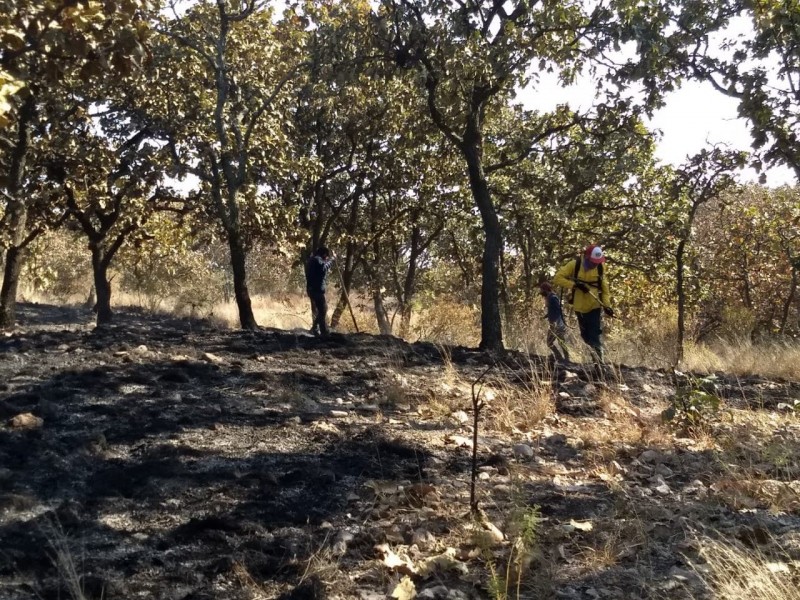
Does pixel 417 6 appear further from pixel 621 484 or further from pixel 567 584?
pixel 567 584

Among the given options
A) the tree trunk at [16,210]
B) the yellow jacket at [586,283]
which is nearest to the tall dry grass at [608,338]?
the yellow jacket at [586,283]

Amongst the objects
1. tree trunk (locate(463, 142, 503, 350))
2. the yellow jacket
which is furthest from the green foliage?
tree trunk (locate(463, 142, 503, 350))

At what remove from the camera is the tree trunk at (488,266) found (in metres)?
9.67

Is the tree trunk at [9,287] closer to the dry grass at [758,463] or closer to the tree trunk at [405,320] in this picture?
the tree trunk at [405,320]

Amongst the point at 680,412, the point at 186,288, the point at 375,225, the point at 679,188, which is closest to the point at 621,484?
the point at 680,412

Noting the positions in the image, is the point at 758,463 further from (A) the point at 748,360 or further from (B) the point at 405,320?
(B) the point at 405,320

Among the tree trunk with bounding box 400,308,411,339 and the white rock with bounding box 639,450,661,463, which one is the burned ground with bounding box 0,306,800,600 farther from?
the tree trunk with bounding box 400,308,411,339

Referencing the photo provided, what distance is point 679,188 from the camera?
41.3ft

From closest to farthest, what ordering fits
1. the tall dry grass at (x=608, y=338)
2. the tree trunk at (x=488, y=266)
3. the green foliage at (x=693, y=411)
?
1. the green foliage at (x=693, y=411)
2. the tree trunk at (x=488, y=266)
3. the tall dry grass at (x=608, y=338)

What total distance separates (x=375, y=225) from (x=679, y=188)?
690 cm

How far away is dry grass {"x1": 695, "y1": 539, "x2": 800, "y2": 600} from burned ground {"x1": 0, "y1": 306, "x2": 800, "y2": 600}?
0.13 m

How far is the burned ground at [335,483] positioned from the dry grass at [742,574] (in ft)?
0.42

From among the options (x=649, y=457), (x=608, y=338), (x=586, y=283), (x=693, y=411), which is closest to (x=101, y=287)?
(x=608, y=338)

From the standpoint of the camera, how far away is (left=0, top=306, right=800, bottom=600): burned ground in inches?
137
